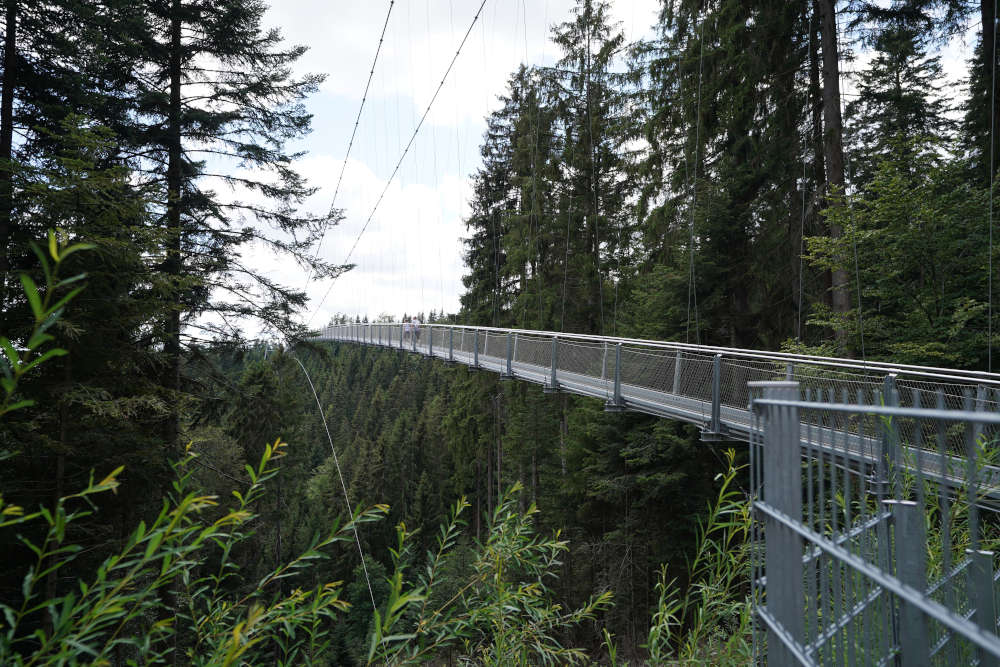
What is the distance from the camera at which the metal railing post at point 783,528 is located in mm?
1387

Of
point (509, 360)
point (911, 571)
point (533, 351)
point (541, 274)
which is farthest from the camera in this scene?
point (541, 274)

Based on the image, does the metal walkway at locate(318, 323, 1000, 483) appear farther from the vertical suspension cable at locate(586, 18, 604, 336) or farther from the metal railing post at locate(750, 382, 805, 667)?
the vertical suspension cable at locate(586, 18, 604, 336)

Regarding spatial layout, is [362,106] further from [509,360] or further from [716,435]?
[716,435]

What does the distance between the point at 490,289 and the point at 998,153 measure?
1680cm

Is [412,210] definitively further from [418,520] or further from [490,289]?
[418,520]

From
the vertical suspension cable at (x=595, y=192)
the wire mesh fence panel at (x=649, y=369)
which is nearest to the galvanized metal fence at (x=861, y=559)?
the wire mesh fence panel at (x=649, y=369)

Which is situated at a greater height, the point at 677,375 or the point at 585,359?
the point at 585,359

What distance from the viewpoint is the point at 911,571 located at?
1247 mm

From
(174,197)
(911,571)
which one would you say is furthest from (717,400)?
(174,197)

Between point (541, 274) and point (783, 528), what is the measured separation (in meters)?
17.0

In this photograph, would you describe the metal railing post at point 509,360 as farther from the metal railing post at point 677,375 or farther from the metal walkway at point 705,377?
the metal railing post at point 677,375

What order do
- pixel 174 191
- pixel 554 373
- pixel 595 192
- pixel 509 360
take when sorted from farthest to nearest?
pixel 595 192 → pixel 509 360 → pixel 554 373 → pixel 174 191

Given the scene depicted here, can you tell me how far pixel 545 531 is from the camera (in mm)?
17875

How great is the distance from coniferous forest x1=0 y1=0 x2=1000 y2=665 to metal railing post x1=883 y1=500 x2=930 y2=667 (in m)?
0.90
